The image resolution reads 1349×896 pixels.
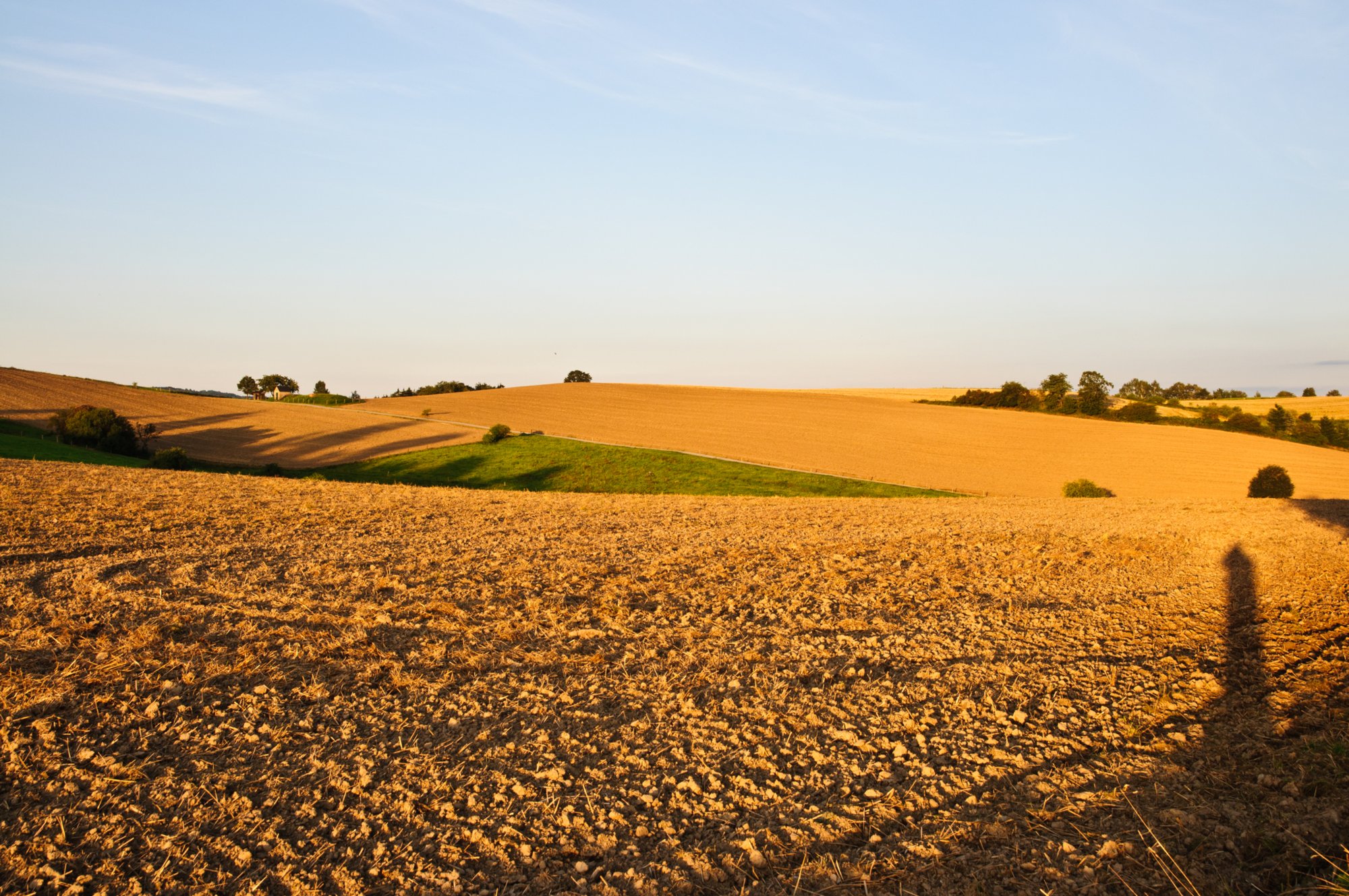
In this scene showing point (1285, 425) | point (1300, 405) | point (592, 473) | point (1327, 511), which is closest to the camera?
point (1327, 511)

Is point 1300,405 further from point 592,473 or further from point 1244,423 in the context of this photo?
point 592,473

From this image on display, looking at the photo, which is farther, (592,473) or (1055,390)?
(1055,390)

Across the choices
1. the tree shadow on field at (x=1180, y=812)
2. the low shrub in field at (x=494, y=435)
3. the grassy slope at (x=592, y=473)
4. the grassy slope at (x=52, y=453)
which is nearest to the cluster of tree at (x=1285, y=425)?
the grassy slope at (x=592, y=473)

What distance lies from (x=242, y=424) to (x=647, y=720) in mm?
57423

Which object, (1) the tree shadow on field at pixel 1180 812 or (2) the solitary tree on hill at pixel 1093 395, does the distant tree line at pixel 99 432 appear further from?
(2) the solitary tree on hill at pixel 1093 395

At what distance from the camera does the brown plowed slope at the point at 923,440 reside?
4097cm

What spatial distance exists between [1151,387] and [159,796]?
Result: 330ft

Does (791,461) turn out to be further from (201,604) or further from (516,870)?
(516,870)

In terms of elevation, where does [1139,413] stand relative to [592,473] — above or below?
above

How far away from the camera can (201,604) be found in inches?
312

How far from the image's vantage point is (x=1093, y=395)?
64.2 metres

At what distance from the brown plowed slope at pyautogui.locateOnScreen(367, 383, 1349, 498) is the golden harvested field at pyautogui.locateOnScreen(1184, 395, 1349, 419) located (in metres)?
17.7

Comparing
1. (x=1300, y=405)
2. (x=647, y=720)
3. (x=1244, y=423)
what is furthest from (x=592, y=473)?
(x=1300, y=405)

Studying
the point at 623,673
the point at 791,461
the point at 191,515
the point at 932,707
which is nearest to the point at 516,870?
the point at 623,673
